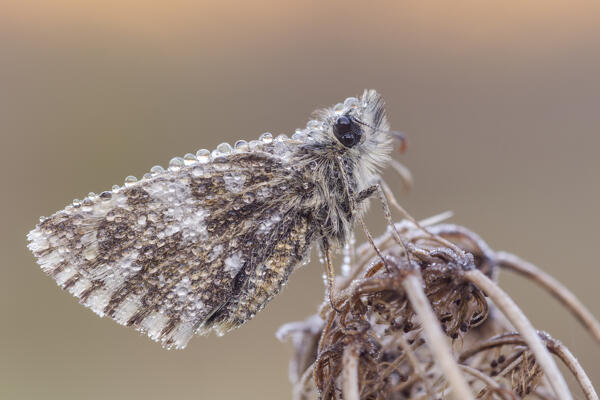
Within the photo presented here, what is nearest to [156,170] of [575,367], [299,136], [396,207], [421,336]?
[299,136]

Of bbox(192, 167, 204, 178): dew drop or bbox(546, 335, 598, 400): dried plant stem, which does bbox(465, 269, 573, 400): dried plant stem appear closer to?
bbox(546, 335, 598, 400): dried plant stem

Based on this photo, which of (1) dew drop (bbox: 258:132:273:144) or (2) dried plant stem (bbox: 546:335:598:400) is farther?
(1) dew drop (bbox: 258:132:273:144)

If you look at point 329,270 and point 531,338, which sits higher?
point 329,270

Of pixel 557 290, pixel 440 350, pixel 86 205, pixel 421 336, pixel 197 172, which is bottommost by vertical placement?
pixel 440 350

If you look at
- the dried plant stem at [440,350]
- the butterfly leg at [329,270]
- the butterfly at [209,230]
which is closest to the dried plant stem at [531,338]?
the dried plant stem at [440,350]

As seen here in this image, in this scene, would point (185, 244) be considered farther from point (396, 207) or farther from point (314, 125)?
point (396, 207)

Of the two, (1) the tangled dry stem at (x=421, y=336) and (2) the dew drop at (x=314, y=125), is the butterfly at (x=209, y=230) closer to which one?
(2) the dew drop at (x=314, y=125)

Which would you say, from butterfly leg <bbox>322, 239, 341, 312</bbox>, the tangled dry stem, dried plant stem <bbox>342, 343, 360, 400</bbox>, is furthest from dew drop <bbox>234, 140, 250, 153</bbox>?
dried plant stem <bbox>342, 343, 360, 400</bbox>
